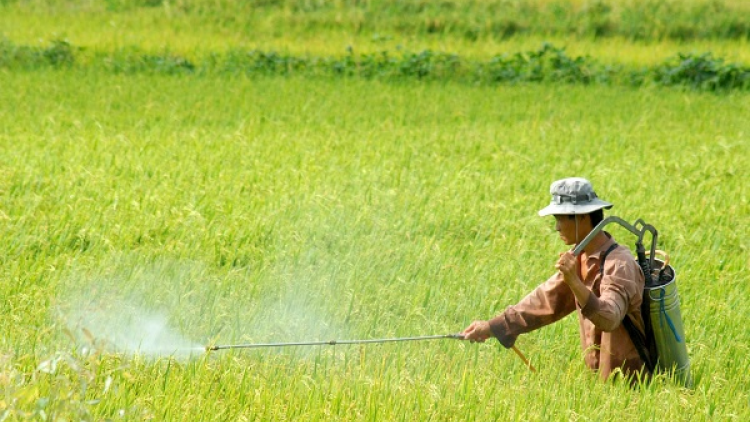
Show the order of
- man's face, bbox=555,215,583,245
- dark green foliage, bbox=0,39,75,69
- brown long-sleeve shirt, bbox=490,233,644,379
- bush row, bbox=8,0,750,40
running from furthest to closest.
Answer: bush row, bbox=8,0,750,40 < dark green foliage, bbox=0,39,75,69 < man's face, bbox=555,215,583,245 < brown long-sleeve shirt, bbox=490,233,644,379

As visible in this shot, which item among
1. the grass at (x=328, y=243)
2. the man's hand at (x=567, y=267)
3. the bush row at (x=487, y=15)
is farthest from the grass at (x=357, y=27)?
the man's hand at (x=567, y=267)

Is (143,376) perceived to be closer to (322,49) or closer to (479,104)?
(479,104)

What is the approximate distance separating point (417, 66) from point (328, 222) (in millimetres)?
6997

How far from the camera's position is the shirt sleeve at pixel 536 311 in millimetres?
4152

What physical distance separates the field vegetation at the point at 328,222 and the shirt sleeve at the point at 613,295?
28 cm

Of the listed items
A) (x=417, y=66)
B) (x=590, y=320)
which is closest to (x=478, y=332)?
(x=590, y=320)

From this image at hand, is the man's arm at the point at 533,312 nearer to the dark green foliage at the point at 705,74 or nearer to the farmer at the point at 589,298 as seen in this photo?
the farmer at the point at 589,298

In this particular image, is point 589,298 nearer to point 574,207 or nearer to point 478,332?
point 574,207

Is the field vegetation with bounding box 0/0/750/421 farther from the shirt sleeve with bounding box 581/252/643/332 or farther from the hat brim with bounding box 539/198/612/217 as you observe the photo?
the hat brim with bounding box 539/198/612/217

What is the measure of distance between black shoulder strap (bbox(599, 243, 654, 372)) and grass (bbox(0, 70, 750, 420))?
0.40ft

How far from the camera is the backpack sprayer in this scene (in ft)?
13.2

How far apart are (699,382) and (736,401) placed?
323 millimetres

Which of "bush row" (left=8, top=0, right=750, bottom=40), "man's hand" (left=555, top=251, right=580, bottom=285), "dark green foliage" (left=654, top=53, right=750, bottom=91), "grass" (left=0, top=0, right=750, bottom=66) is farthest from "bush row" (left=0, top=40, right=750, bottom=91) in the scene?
"man's hand" (left=555, top=251, right=580, bottom=285)

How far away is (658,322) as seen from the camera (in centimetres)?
405
